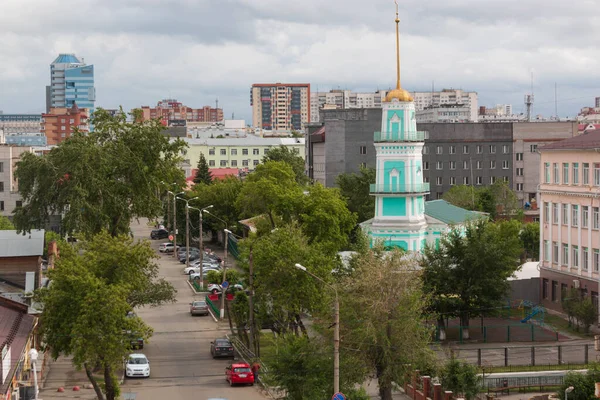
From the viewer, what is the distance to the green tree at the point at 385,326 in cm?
3738

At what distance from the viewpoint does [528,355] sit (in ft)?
160

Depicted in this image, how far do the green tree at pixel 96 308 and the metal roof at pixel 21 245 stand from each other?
19134mm

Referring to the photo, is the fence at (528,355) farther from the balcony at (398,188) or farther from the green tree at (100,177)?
the green tree at (100,177)

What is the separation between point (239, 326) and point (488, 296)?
1220 centimetres

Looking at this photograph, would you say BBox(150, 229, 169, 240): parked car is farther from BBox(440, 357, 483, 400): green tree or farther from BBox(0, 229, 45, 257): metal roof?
BBox(440, 357, 483, 400): green tree

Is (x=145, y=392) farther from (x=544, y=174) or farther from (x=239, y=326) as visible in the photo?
(x=544, y=174)

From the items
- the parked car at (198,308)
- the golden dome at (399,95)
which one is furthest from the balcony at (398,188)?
the parked car at (198,308)

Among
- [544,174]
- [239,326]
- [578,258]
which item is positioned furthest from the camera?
[544,174]

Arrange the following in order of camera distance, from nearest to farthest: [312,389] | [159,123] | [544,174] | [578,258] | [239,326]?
1. [312,389]
2. [239,326]
3. [578,258]
4. [544,174]
5. [159,123]

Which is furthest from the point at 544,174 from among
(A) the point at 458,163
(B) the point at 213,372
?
(A) the point at 458,163

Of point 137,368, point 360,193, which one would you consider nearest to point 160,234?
point 360,193

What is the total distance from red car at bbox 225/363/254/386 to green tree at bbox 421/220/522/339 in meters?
12.1

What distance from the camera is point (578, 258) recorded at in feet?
194

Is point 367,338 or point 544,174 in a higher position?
point 544,174
